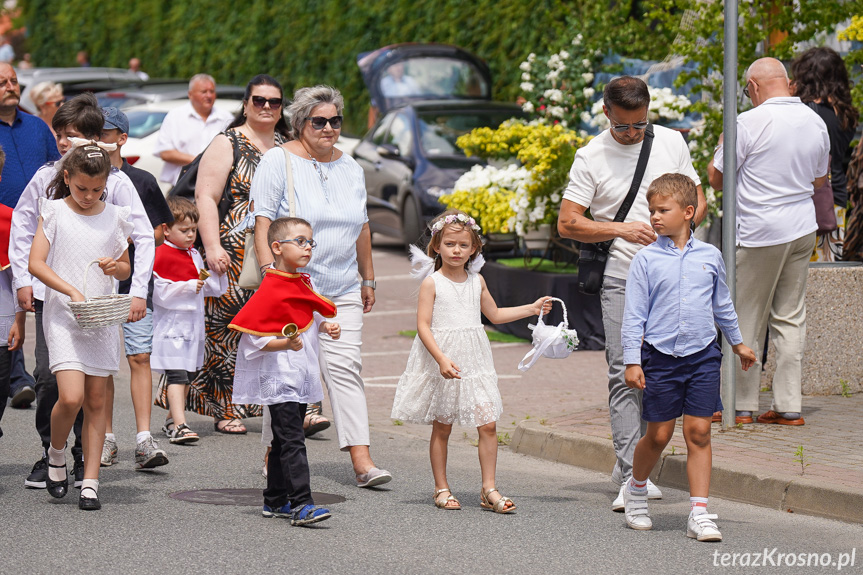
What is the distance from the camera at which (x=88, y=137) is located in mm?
6777

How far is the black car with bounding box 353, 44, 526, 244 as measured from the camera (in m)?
15.4

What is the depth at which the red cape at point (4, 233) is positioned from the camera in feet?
21.6

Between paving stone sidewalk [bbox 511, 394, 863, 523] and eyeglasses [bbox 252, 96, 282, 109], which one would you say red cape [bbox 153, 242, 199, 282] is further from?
paving stone sidewalk [bbox 511, 394, 863, 523]

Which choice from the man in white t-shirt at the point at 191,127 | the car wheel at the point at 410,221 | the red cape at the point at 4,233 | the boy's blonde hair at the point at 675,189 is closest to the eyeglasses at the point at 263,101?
the red cape at the point at 4,233

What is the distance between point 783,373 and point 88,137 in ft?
13.6

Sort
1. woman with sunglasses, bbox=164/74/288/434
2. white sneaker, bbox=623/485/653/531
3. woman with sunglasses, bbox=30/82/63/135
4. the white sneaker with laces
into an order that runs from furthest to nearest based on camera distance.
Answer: woman with sunglasses, bbox=30/82/63/135 < woman with sunglasses, bbox=164/74/288/434 < the white sneaker with laces < white sneaker, bbox=623/485/653/531

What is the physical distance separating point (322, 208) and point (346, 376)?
2.82ft

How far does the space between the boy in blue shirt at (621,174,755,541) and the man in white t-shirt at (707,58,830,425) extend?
1.98 metres

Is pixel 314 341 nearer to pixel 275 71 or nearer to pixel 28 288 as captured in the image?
pixel 28 288

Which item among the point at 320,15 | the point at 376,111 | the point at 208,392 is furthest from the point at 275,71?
the point at 208,392

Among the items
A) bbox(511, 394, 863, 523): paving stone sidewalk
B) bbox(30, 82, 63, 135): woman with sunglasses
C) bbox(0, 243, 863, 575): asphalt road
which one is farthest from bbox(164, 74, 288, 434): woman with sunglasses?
bbox(30, 82, 63, 135): woman with sunglasses

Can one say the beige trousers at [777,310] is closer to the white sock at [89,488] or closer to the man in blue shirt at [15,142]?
the white sock at [89,488]

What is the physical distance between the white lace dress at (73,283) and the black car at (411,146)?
8967 mm

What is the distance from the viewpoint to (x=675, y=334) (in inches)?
222
